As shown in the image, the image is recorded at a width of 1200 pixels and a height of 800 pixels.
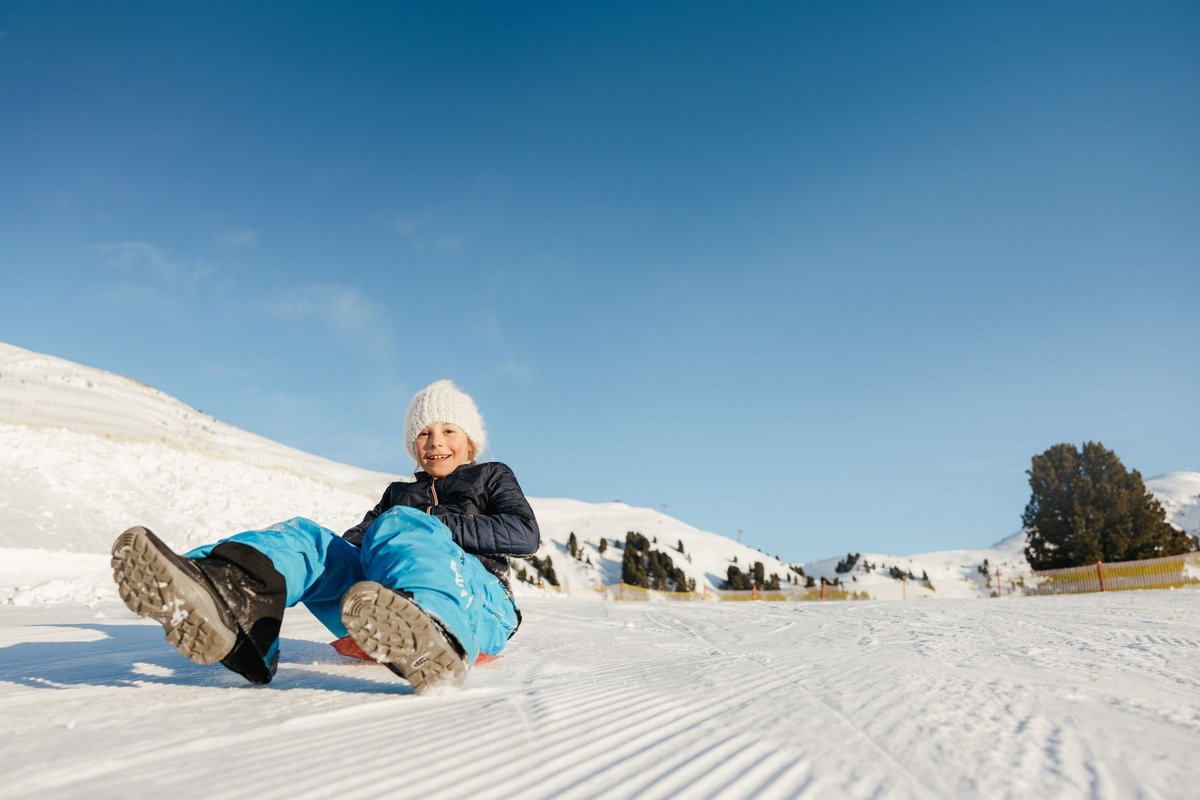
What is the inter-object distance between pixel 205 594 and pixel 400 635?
0.51 metres

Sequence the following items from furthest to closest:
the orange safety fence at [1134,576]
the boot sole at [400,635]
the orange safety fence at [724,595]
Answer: the orange safety fence at [724,595] < the orange safety fence at [1134,576] < the boot sole at [400,635]

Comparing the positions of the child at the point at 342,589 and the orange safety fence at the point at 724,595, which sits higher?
the child at the point at 342,589

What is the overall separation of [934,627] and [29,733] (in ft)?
15.0

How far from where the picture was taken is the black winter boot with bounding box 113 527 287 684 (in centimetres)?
163

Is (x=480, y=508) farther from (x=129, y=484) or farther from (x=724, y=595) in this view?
(x=724, y=595)

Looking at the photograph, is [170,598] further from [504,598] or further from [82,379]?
[82,379]

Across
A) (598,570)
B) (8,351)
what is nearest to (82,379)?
(8,351)

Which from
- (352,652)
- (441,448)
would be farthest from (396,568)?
(441,448)

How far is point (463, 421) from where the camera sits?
11.2 ft

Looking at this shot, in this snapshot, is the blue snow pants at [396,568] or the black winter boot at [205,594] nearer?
the black winter boot at [205,594]

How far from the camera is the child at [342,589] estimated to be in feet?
5.34

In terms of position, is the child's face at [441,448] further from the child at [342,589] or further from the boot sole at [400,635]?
the boot sole at [400,635]

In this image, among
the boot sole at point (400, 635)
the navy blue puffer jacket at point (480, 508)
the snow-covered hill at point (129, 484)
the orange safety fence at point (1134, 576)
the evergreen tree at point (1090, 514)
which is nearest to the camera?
the boot sole at point (400, 635)

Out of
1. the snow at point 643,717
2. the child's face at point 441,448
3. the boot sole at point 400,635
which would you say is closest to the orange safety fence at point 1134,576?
the snow at point 643,717
